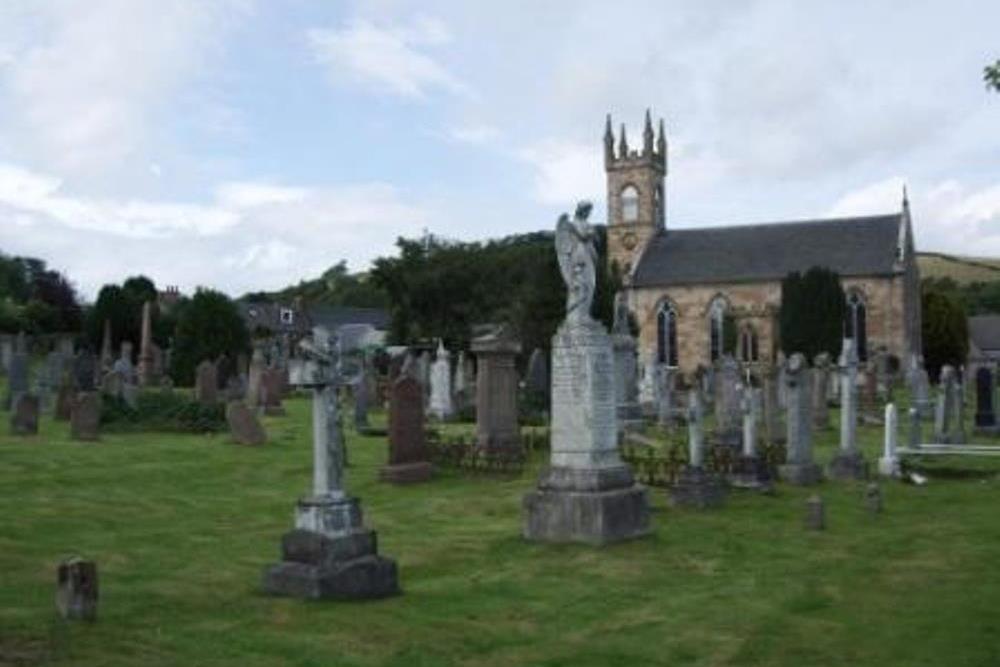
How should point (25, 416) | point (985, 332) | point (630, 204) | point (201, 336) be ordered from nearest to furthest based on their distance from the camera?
point (25, 416), point (201, 336), point (630, 204), point (985, 332)

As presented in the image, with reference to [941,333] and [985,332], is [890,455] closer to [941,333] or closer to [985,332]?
[941,333]

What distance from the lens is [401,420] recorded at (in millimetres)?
18234

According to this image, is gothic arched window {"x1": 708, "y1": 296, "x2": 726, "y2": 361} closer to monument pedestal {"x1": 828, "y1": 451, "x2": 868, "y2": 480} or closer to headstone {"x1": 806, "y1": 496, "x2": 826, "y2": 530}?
monument pedestal {"x1": 828, "y1": 451, "x2": 868, "y2": 480}

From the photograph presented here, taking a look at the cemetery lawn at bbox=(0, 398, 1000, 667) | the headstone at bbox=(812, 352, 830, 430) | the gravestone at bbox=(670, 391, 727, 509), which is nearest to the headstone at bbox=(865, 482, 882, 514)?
the cemetery lawn at bbox=(0, 398, 1000, 667)

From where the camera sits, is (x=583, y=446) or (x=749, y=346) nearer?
(x=583, y=446)

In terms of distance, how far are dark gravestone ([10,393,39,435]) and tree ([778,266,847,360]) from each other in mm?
41198

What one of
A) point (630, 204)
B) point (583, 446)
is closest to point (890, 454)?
point (583, 446)

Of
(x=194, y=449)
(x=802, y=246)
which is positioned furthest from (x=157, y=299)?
(x=194, y=449)

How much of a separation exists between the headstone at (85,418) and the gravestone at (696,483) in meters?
11.9

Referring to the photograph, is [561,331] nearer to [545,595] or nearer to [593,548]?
[593,548]

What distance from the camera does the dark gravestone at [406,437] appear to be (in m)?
18.0

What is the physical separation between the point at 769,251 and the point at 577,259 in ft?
180

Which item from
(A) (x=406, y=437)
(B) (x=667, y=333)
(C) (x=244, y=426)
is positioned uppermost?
(B) (x=667, y=333)

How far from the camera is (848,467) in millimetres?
19375
